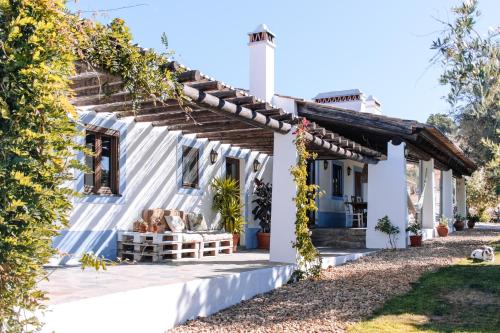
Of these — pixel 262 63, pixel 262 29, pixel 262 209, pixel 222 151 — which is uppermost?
pixel 262 29

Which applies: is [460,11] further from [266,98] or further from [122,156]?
[266,98]

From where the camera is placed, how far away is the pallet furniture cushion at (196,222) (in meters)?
11.3

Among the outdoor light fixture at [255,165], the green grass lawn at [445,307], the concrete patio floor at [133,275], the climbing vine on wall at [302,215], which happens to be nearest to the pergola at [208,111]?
the climbing vine on wall at [302,215]

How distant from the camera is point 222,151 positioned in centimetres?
1295

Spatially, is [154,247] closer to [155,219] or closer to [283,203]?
[155,219]

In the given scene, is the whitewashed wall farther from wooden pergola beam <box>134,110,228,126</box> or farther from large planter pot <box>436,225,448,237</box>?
large planter pot <box>436,225,448,237</box>

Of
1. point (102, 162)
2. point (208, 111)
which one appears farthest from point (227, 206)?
point (208, 111)

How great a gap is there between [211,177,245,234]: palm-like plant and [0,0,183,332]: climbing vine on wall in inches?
358

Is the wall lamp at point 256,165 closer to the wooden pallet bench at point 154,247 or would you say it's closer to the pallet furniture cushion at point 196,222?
the pallet furniture cushion at point 196,222

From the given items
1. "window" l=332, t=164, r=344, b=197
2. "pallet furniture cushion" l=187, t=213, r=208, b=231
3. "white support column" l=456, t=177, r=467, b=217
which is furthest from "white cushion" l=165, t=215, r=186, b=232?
"white support column" l=456, t=177, r=467, b=217

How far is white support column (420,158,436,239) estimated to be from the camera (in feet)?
59.4

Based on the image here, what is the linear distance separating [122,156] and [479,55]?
6.51 m

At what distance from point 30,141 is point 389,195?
12.2 m

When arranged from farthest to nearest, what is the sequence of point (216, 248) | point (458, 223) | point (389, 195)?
point (458, 223) → point (389, 195) → point (216, 248)
